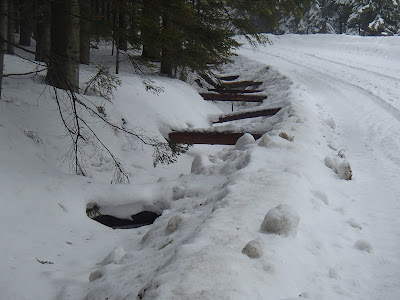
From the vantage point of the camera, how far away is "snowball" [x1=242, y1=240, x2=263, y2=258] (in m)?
3.13

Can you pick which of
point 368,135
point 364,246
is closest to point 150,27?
point 364,246

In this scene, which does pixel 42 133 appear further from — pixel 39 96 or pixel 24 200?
pixel 24 200

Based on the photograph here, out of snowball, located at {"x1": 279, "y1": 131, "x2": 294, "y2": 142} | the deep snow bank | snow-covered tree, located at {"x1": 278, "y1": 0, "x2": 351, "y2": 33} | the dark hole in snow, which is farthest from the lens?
snow-covered tree, located at {"x1": 278, "y1": 0, "x2": 351, "y2": 33}

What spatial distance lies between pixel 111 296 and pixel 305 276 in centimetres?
143

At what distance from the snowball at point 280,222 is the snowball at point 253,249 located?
1.19 feet

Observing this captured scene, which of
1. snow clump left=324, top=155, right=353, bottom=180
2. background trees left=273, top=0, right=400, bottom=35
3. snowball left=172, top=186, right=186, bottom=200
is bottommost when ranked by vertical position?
snowball left=172, top=186, right=186, bottom=200

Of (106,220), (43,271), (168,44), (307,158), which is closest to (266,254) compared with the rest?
(43,271)

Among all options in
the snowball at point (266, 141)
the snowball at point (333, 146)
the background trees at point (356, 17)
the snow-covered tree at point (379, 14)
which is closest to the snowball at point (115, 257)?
the snowball at point (266, 141)

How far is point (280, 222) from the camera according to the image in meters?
3.51

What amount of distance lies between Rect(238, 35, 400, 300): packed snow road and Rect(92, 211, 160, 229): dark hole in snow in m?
2.54

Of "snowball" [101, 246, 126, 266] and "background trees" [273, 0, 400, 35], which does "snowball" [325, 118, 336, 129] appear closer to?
"snowball" [101, 246, 126, 266]

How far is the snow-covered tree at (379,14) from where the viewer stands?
33.6m

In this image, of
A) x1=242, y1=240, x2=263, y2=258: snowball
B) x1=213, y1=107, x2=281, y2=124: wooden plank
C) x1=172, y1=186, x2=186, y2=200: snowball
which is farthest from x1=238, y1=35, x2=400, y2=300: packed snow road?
x1=172, y1=186, x2=186, y2=200: snowball

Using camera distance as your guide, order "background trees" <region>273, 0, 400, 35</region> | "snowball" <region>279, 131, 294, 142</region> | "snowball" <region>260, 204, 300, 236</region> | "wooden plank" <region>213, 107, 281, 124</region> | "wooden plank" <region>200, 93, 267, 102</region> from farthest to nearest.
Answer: "background trees" <region>273, 0, 400, 35</region>
"wooden plank" <region>200, 93, 267, 102</region>
"wooden plank" <region>213, 107, 281, 124</region>
"snowball" <region>279, 131, 294, 142</region>
"snowball" <region>260, 204, 300, 236</region>
